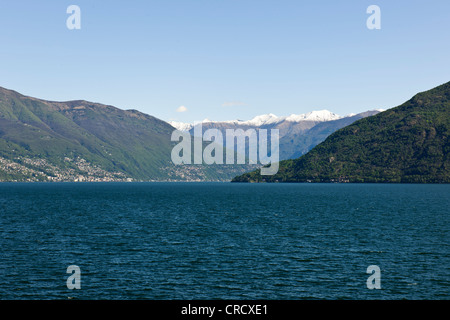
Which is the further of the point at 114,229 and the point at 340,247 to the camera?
the point at 114,229

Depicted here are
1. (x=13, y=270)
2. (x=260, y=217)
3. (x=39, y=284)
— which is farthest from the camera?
(x=260, y=217)

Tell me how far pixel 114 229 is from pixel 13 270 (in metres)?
43.4

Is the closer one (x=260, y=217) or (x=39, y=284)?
(x=39, y=284)
